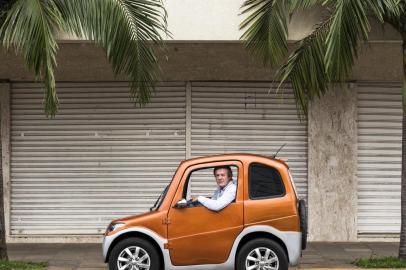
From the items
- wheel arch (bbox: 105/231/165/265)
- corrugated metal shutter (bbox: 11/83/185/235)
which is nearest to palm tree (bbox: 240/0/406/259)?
wheel arch (bbox: 105/231/165/265)

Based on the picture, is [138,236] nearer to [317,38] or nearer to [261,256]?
[261,256]

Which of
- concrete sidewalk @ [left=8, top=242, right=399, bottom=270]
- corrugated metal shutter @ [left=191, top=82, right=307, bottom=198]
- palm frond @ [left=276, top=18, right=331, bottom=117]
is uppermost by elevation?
palm frond @ [left=276, top=18, right=331, bottom=117]

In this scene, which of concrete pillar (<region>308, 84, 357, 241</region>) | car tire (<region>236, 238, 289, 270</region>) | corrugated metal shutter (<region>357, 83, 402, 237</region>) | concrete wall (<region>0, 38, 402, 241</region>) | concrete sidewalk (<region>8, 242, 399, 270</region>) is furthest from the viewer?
corrugated metal shutter (<region>357, 83, 402, 237</region>)

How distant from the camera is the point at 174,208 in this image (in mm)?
8562

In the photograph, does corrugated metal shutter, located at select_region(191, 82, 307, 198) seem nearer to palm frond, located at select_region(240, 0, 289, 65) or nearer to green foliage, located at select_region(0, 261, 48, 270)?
palm frond, located at select_region(240, 0, 289, 65)

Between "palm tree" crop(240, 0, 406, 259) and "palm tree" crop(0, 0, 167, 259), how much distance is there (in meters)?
1.76

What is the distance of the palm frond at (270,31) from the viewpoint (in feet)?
33.3

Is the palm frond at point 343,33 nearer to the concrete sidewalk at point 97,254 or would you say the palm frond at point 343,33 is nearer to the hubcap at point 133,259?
the concrete sidewalk at point 97,254

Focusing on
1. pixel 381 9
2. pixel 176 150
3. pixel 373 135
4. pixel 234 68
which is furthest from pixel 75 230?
pixel 381 9

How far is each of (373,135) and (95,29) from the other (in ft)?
21.2

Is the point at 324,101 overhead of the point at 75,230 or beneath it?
overhead

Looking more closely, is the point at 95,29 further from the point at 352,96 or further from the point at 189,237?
the point at 352,96

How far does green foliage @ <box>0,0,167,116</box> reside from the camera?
863 centimetres

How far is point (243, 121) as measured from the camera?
13188 mm
